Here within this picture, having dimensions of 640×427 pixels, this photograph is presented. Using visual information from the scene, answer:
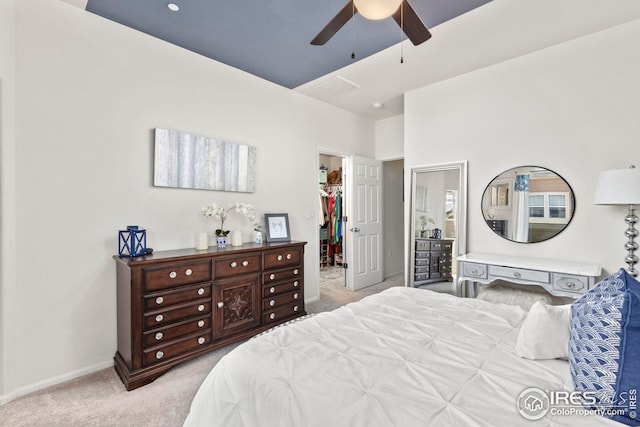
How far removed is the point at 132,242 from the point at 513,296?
140 inches

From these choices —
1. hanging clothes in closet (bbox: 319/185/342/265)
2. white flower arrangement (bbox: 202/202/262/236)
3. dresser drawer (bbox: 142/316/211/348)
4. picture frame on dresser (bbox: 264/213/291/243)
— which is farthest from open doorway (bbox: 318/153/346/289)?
dresser drawer (bbox: 142/316/211/348)

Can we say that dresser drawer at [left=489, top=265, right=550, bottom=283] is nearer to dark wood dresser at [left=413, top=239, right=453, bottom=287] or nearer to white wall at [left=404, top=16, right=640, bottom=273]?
white wall at [left=404, top=16, right=640, bottom=273]

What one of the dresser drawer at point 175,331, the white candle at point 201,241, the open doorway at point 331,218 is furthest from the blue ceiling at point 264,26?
the open doorway at point 331,218

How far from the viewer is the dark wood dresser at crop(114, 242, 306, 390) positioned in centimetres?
221

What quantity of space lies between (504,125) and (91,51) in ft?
13.1

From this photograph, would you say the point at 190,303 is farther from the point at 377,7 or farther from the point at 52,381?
the point at 377,7

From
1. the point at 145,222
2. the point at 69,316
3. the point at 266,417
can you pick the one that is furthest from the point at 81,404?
the point at 266,417

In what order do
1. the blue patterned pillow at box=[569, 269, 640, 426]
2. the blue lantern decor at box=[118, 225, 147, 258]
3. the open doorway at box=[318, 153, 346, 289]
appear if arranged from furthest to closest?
the open doorway at box=[318, 153, 346, 289]
the blue lantern decor at box=[118, 225, 147, 258]
the blue patterned pillow at box=[569, 269, 640, 426]

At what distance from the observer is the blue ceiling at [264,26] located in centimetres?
230

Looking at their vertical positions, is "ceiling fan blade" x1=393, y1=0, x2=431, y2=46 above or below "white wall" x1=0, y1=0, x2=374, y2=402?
above

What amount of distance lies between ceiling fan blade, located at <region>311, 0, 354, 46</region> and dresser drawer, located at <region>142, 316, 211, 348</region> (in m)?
2.41

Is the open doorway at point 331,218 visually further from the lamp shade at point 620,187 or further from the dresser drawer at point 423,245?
the lamp shade at point 620,187

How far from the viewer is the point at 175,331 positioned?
2.39m

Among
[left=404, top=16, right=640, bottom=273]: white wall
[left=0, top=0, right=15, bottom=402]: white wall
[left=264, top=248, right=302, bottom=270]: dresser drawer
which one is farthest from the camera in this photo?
[left=264, top=248, right=302, bottom=270]: dresser drawer
